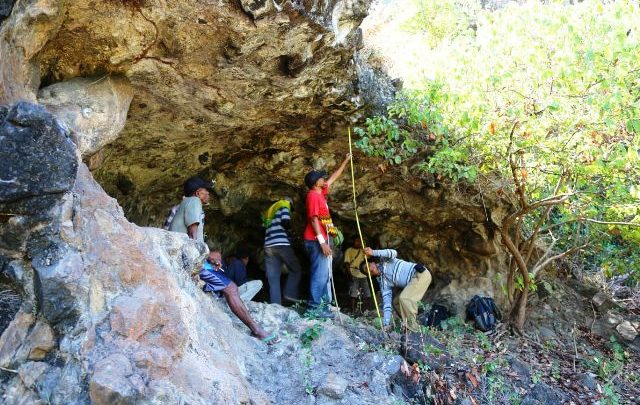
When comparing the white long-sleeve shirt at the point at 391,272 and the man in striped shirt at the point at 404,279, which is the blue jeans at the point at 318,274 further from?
the white long-sleeve shirt at the point at 391,272

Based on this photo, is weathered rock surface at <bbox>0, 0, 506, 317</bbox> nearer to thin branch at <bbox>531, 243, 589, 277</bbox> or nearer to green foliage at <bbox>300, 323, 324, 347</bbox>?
thin branch at <bbox>531, 243, 589, 277</bbox>

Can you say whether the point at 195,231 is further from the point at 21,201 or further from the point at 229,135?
the point at 21,201

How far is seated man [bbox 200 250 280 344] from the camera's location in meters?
5.00

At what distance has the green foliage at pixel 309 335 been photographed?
200 inches

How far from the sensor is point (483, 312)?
7.77m

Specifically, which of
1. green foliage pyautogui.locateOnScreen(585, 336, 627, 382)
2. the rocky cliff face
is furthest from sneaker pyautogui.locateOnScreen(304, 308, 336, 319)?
green foliage pyautogui.locateOnScreen(585, 336, 627, 382)

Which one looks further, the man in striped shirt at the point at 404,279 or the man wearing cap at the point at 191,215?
the man in striped shirt at the point at 404,279

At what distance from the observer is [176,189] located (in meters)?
7.28

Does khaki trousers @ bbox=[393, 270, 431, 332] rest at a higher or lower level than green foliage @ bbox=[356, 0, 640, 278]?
lower

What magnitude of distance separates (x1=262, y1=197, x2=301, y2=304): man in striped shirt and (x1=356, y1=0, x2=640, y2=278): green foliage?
1452 millimetres

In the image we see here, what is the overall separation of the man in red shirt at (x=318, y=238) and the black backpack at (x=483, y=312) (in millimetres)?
2724

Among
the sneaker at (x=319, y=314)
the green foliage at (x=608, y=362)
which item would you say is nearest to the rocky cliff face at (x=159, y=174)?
the sneaker at (x=319, y=314)

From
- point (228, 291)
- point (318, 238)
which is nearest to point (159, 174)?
point (318, 238)

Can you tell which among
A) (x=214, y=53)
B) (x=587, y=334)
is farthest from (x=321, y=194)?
(x=587, y=334)
